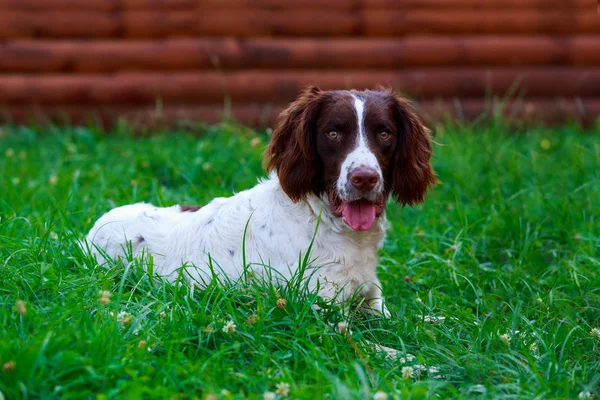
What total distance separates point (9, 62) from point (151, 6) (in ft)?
4.51

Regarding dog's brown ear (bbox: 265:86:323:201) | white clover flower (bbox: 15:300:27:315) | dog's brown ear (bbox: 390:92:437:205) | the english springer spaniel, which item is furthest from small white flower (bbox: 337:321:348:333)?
white clover flower (bbox: 15:300:27:315)

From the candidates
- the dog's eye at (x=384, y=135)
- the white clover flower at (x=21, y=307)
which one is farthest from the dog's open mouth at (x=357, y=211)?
the white clover flower at (x=21, y=307)

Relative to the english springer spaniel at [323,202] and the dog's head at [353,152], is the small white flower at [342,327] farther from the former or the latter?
the dog's head at [353,152]

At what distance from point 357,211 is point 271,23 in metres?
4.11

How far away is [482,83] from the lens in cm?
702

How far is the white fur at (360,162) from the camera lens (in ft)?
9.96

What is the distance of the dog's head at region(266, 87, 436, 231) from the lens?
3094 mm

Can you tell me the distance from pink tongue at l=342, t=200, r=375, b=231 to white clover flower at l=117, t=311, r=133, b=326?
99cm

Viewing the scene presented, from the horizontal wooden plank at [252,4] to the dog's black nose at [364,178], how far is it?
167 inches

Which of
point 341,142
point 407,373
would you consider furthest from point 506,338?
point 341,142

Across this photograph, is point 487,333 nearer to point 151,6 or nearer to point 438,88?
point 438,88

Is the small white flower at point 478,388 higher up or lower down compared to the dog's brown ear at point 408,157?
lower down

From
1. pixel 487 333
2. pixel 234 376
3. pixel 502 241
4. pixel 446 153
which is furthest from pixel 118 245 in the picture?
pixel 446 153

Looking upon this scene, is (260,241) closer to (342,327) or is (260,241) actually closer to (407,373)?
(342,327)
